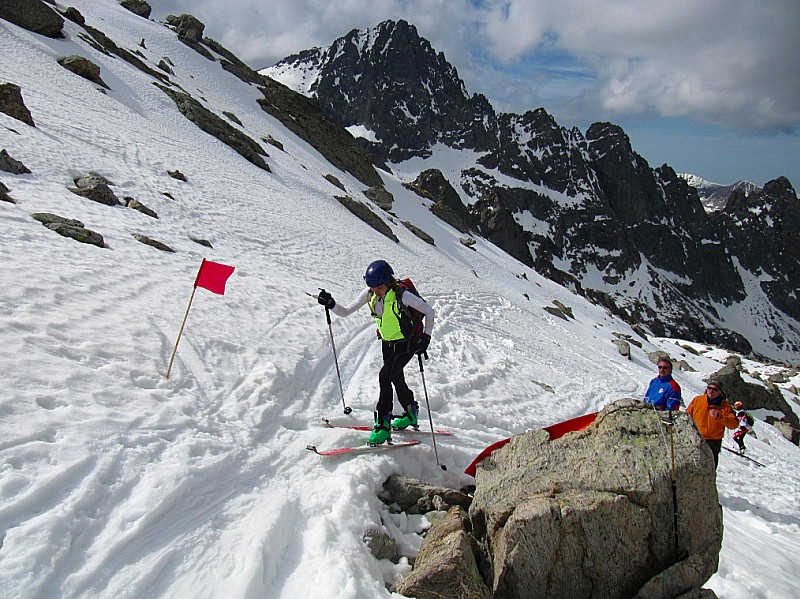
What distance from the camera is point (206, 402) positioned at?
6.83 metres

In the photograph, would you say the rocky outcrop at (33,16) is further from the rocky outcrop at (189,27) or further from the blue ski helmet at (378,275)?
the blue ski helmet at (378,275)

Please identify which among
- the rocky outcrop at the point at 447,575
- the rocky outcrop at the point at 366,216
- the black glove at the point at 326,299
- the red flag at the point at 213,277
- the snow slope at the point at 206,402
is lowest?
the snow slope at the point at 206,402

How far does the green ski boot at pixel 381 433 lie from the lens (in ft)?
22.8

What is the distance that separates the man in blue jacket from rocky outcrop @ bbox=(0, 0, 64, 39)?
3746 centimetres

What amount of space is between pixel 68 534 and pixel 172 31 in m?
62.9

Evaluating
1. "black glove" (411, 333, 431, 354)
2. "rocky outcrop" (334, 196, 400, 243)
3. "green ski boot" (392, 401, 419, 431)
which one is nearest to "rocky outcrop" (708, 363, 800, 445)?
"rocky outcrop" (334, 196, 400, 243)

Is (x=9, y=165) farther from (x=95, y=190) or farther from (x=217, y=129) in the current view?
(x=217, y=129)

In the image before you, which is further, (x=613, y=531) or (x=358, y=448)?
(x=358, y=448)

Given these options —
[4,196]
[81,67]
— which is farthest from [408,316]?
[81,67]

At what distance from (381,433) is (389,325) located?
62.7 inches

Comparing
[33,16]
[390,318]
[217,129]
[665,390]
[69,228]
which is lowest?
[69,228]

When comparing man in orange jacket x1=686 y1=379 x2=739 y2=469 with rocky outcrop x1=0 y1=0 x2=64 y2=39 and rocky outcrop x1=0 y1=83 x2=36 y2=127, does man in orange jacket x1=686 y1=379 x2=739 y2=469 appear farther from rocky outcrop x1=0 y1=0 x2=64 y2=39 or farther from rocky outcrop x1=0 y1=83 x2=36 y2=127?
rocky outcrop x1=0 y1=0 x2=64 y2=39

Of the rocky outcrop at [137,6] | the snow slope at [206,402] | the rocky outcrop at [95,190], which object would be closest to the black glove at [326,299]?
the snow slope at [206,402]

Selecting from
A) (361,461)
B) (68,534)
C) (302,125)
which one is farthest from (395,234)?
(68,534)
